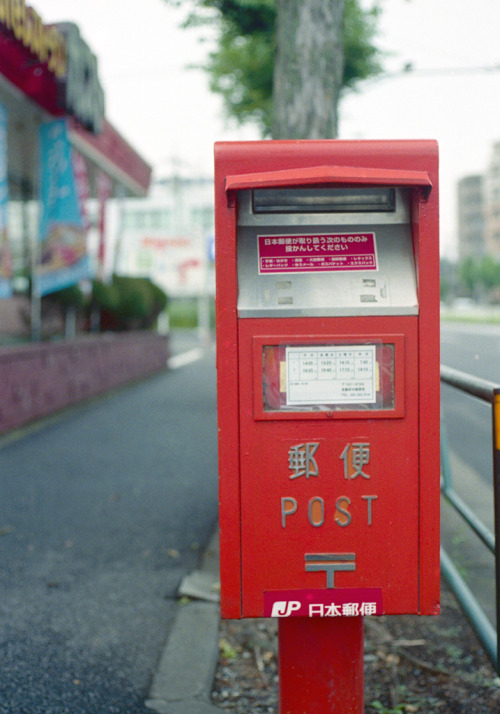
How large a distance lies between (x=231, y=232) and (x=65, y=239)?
9.02m

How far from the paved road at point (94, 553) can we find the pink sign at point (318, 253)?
1.84m

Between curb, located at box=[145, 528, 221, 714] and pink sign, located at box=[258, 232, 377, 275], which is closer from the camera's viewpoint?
pink sign, located at box=[258, 232, 377, 275]

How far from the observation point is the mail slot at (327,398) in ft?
7.11

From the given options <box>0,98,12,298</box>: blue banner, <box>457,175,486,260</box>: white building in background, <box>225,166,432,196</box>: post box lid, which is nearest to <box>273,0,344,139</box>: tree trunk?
<box>225,166,432,196</box>: post box lid

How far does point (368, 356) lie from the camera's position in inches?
85.7

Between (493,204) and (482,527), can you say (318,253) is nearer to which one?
(482,527)

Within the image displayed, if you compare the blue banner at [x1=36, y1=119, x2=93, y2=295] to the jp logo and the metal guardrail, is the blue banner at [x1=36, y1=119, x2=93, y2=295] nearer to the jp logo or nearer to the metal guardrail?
the metal guardrail

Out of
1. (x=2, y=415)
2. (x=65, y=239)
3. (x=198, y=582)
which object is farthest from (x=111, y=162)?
(x=198, y=582)

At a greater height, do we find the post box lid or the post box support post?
the post box lid

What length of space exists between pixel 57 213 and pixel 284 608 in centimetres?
930

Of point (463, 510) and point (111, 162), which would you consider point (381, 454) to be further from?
point (111, 162)

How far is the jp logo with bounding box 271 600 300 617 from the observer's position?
222 cm

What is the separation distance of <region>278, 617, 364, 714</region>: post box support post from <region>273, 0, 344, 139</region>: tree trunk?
3259 millimetres

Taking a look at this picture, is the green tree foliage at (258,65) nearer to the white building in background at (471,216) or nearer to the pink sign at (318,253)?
the pink sign at (318,253)
